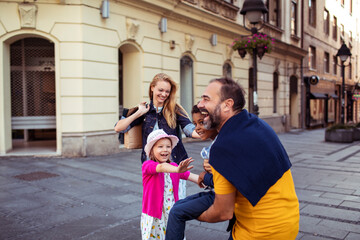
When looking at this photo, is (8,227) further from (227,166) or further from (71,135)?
(71,135)

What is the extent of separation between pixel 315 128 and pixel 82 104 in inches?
799

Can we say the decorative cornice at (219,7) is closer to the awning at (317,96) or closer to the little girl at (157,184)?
the awning at (317,96)

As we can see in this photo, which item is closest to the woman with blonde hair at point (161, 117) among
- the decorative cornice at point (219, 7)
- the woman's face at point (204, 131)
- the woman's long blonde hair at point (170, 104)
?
the woman's long blonde hair at point (170, 104)

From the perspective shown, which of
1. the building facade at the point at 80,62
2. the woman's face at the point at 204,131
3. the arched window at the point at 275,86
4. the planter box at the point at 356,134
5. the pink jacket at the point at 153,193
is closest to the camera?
the woman's face at the point at 204,131

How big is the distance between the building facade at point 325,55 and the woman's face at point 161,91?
66.4ft

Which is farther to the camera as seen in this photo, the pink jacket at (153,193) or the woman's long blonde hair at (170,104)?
the woman's long blonde hair at (170,104)

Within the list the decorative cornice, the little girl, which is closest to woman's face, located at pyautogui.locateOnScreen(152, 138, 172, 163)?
the little girl

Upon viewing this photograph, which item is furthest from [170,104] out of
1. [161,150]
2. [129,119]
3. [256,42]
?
[256,42]

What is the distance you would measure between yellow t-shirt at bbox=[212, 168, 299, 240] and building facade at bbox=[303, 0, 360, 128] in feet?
70.0

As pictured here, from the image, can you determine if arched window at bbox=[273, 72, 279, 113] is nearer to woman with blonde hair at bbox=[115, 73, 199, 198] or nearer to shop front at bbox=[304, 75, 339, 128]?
shop front at bbox=[304, 75, 339, 128]

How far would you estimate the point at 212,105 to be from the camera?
191cm

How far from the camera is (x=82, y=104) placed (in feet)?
31.7

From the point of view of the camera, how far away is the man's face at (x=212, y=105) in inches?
74.8

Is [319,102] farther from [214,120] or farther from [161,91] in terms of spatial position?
[214,120]
